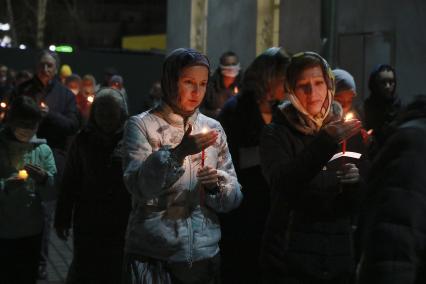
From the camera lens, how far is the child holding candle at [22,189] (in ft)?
22.2

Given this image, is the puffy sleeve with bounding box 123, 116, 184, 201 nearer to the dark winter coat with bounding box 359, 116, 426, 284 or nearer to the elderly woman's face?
the elderly woman's face

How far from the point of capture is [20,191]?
22.5 feet

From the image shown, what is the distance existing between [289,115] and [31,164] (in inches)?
115

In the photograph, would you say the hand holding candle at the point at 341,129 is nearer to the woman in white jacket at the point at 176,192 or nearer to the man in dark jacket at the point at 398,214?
the woman in white jacket at the point at 176,192

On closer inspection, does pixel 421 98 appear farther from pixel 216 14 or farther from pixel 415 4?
pixel 216 14

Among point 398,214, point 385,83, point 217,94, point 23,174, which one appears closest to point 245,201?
point 23,174

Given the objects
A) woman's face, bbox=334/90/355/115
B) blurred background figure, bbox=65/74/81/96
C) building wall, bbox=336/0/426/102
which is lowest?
woman's face, bbox=334/90/355/115

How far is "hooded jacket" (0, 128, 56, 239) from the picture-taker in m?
6.77

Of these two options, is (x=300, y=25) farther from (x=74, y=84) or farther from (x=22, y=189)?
(x=22, y=189)

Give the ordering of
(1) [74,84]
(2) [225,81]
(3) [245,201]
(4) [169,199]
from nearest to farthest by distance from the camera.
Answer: (4) [169,199] < (3) [245,201] < (2) [225,81] < (1) [74,84]

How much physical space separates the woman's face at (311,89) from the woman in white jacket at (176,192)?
51 centimetres

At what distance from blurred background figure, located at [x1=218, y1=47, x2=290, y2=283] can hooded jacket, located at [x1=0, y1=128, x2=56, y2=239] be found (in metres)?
1.84

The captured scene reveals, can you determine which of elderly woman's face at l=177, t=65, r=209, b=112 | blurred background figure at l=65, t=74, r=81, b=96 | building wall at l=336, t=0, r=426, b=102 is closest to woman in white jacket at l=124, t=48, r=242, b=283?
elderly woman's face at l=177, t=65, r=209, b=112

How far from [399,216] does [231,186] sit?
6.30 feet
